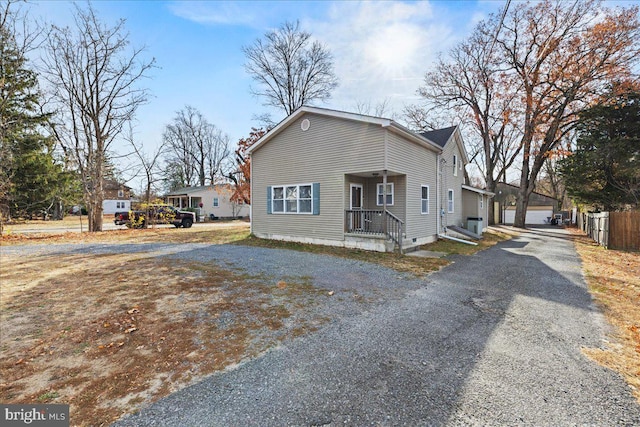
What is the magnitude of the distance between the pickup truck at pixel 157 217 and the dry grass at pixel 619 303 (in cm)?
2168

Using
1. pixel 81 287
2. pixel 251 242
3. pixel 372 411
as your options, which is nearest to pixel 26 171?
pixel 251 242

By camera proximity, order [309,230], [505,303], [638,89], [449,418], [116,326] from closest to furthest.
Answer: [449,418]
[116,326]
[505,303]
[309,230]
[638,89]

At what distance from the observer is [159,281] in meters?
6.37

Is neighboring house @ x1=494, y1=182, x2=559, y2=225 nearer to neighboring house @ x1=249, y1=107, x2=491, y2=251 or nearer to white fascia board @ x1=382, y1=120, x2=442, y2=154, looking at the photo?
neighboring house @ x1=249, y1=107, x2=491, y2=251

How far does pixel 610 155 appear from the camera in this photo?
555 inches

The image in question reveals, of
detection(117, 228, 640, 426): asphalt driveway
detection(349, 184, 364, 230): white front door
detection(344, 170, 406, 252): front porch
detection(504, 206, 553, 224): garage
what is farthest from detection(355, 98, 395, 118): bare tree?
detection(117, 228, 640, 426): asphalt driveway

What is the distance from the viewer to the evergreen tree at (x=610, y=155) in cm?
1360

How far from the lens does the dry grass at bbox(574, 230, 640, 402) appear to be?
10.3 ft

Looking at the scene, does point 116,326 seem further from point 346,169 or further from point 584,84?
point 584,84

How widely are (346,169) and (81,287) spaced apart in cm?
817

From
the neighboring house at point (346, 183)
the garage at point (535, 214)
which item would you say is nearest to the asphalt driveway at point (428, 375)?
the neighboring house at point (346, 183)

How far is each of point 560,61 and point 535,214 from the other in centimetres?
1814

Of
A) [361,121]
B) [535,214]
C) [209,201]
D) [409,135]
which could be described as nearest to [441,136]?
[409,135]

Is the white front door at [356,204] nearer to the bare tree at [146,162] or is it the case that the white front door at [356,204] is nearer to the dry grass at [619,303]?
the dry grass at [619,303]
